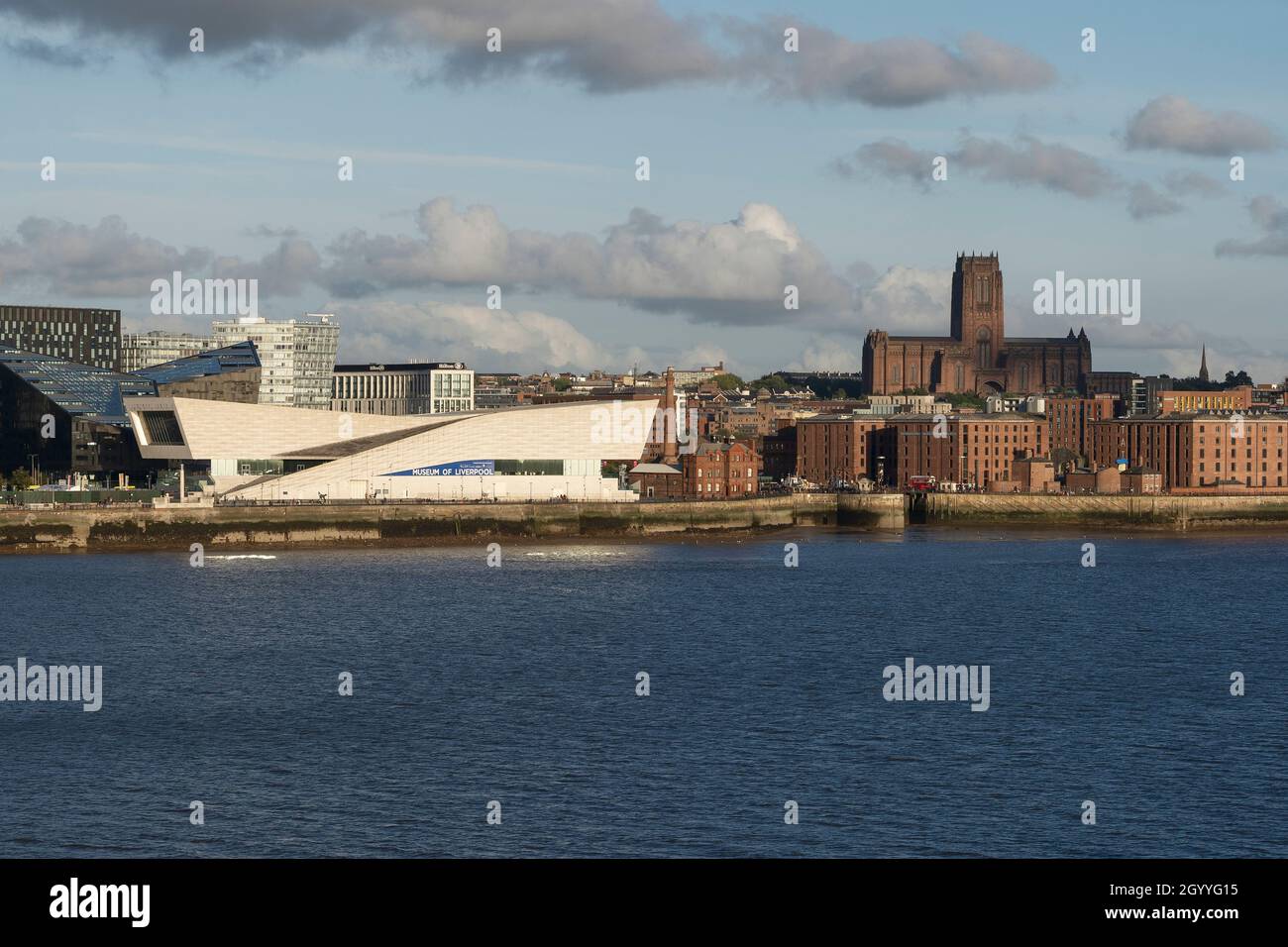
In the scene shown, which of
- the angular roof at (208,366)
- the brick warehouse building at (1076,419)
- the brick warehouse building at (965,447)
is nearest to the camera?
the angular roof at (208,366)

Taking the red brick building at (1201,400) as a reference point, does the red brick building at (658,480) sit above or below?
below

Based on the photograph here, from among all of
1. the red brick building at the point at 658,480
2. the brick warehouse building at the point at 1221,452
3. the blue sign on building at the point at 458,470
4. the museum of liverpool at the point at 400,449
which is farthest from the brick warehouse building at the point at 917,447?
the blue sign on building at the point at 458,470

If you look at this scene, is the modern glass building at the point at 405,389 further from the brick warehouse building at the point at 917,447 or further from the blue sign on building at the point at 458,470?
the blue sign on building at the point at 458,470

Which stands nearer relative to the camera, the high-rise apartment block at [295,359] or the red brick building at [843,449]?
the red brick building at [843,449]

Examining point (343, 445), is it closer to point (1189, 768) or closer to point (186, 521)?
point (186, 521)

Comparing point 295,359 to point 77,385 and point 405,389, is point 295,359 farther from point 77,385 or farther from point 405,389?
point 77,385

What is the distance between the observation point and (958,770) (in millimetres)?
25250

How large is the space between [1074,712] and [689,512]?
55.6m

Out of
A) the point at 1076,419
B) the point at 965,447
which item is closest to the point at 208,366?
the point at 965,447

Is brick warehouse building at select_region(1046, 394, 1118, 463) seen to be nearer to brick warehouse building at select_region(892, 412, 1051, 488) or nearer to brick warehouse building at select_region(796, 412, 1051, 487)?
brick warehouse building at select_region(796, 412, 1051, 487)

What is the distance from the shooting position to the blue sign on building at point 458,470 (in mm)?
85250

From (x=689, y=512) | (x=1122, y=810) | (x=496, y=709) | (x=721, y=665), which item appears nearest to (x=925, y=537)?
(x=689, y=512)

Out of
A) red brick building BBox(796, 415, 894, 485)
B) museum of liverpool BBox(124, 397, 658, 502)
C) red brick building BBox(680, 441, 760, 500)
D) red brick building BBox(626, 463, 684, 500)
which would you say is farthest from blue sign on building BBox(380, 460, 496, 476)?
red brick building BBox(796, 415, 894, 485)

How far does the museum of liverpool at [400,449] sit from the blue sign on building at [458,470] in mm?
51
